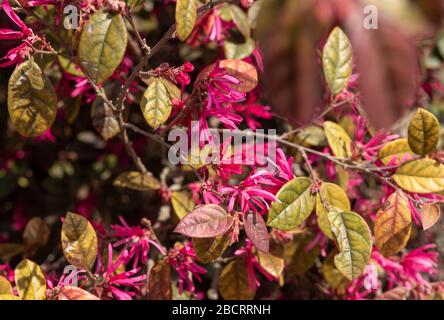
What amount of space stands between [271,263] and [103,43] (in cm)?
58

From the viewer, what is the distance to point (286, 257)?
131 cm

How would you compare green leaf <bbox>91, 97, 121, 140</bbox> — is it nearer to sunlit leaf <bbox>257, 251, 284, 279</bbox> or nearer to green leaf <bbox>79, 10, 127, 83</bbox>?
green leaf <bbox>79, 10, 127, 83</bbox>

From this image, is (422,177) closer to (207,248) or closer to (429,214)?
(429,214)

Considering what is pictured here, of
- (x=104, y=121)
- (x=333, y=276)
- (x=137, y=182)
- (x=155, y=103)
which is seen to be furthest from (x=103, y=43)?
(x=333, y=276)

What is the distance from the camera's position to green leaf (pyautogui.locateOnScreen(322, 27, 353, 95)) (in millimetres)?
1218

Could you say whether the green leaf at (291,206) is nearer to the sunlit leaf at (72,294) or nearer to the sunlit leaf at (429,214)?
the sunlit leaf at (429,214)

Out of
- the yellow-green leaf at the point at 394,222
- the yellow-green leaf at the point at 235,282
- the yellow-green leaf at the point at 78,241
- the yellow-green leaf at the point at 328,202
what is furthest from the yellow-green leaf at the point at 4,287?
the yellow-green leaf at the point at 394,222

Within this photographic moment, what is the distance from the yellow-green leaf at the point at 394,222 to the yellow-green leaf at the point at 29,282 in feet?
2.08

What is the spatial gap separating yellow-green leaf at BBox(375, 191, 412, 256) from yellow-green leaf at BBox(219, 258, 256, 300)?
12.1 inches

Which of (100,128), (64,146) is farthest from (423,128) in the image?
(64,146)

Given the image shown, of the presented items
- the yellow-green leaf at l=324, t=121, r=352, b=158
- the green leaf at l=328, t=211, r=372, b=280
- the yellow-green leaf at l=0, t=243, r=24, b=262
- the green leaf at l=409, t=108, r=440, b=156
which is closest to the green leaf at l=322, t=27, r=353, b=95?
the yellow-green leaf at l=324, t=121, r=352, b=158

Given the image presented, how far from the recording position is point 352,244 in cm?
101

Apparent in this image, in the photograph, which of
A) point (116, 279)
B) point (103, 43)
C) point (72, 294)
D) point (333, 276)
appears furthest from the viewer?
point (333, 276)
